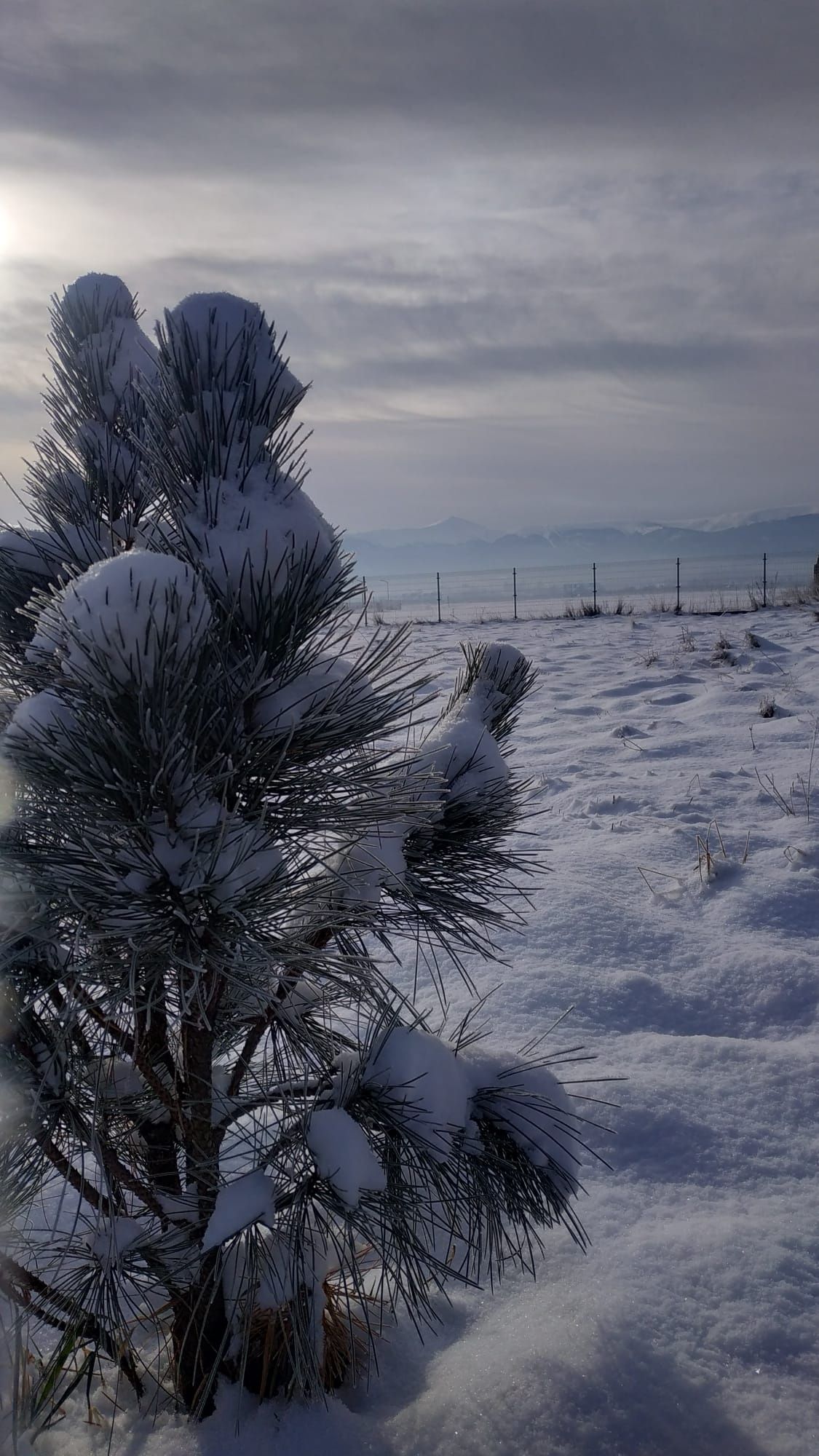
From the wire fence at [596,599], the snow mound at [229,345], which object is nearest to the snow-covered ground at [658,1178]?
the snow mound at [229,345]

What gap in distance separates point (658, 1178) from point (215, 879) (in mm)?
1739

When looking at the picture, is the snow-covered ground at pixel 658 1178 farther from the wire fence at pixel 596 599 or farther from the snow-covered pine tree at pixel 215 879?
the wire fence at pixel 596 599

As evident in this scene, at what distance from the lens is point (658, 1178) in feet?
7.25

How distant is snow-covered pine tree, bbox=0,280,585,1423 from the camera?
40.8 inches

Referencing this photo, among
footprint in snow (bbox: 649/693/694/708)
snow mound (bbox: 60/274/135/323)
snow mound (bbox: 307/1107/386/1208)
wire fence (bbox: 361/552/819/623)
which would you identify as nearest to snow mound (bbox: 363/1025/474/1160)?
snow mound (bbox: 307/1107/386/1208)

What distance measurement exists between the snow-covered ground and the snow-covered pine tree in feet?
0.83

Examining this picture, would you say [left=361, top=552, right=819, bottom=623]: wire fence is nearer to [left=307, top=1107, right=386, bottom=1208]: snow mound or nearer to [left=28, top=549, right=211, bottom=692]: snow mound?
[left=28, top=549, right=211, bottom=692]: snow mound

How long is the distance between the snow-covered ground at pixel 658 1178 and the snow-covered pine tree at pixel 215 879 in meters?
0.25

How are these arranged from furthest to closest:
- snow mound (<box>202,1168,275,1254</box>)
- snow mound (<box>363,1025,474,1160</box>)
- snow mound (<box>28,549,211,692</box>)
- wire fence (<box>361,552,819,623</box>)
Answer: wire fence (<box>361,552,819,623</box>) < snow mound (<box>363,1025,474,1160</box>) < snow mound (<box>202,1168,275,1254</box>) < snow mound (<box>28,549,211,692</box>)

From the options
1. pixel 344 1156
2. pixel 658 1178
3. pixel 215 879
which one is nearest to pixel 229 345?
pixel 215 879

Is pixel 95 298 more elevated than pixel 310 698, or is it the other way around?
pixel 95 298

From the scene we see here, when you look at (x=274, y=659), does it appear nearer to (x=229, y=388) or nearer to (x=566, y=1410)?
(x=229, y=388)

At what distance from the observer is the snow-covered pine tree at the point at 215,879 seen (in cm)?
104

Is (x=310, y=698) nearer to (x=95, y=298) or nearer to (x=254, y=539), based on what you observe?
A: (x=254, y=539)
